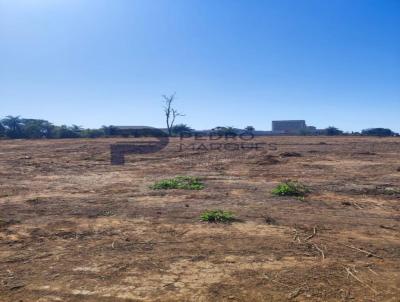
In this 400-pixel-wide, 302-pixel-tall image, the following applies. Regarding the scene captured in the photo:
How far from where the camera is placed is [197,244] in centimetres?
469

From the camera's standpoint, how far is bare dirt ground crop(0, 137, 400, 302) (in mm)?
3467

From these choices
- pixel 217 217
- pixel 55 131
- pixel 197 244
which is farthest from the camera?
pixel 55 131

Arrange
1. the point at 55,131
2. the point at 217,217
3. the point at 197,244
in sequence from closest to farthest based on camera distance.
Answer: the point at 197,244 → the point at 217,217 → the point at 55,131

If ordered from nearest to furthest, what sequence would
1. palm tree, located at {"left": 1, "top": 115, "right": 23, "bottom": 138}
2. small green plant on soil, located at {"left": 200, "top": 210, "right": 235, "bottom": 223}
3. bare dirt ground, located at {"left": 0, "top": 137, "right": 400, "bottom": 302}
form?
1. bare dirt ground, located at {"left": 0, "top": 137, "right": 400, "bottom": 302}
2. small green plant on soil, located at {"left": 200, "top": 210, "right": 235, "bottom": 223}
3. palm tree, located at {"left": 1, "top": 115, "right": 23, "bottom": 138}

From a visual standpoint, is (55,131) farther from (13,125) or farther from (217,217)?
(217,217)

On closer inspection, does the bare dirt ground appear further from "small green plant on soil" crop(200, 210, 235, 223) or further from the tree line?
the tree line

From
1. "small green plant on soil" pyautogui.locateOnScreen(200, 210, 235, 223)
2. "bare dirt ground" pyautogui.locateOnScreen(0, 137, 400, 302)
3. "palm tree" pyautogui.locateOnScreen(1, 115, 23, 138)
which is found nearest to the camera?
"bare dirt ground" pyautogui.locateOnScreen(0, 137, 400, 302)

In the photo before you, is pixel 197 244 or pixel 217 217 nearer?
pixel 197 244

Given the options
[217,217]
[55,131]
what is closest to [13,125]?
[55,131]

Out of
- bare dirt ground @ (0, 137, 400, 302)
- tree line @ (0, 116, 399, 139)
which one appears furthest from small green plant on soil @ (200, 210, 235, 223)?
tree line @ (0, 116, 399, 139)

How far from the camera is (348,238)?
4.90m

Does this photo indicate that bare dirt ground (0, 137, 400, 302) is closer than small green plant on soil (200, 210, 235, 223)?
Yes

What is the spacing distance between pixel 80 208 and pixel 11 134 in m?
41.7

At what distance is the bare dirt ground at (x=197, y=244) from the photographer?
347cm
